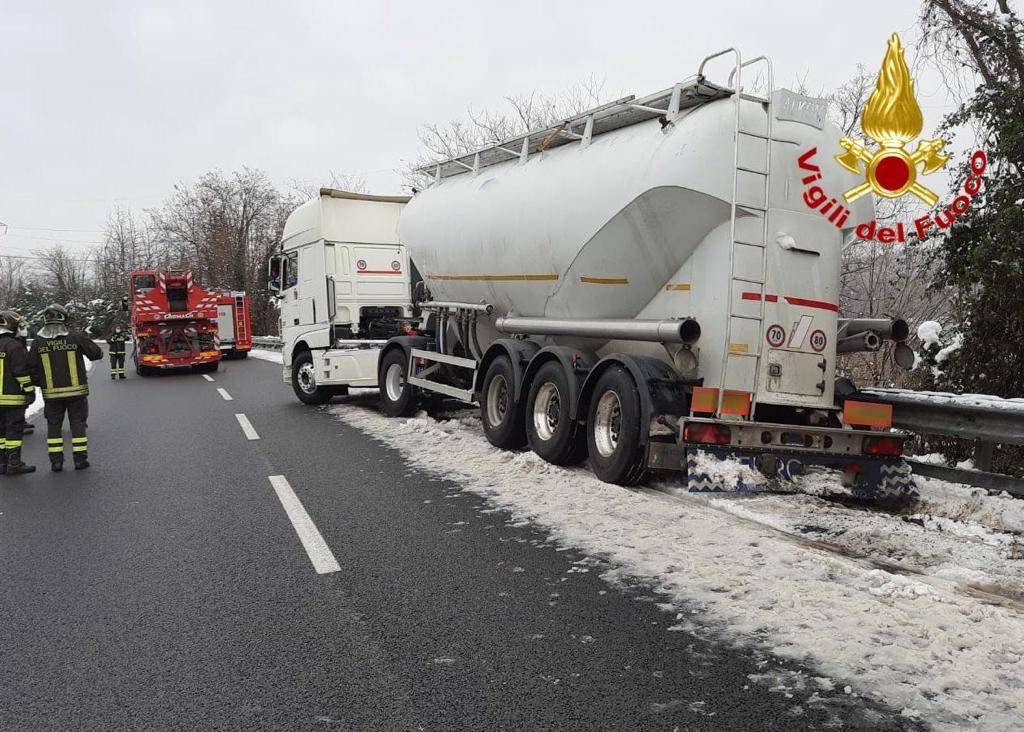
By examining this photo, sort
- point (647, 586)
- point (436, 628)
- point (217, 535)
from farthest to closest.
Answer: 1. point (217, 535)
2. point (647, 586)
3. point (436, 628)

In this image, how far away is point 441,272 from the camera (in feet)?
32.2

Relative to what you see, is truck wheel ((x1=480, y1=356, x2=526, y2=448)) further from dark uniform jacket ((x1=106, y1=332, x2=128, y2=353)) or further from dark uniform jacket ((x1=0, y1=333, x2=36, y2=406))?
dark uniform jacket ((x1=106, y1=332, x2=128, y2=353))

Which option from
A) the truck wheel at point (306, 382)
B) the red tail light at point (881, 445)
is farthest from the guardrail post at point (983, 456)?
the truck wheel at point (306, 382)

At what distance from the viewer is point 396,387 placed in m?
11.4

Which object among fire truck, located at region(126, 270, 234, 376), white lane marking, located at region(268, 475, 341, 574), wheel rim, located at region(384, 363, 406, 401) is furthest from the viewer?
fire truck, located at region(126, 270, 234, 376)

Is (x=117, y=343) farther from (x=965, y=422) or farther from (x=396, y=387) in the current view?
(x=965, y=422)

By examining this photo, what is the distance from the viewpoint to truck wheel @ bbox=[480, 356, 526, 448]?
819 cm

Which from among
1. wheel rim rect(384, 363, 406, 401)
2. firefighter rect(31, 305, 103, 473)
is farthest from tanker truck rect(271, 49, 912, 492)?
firefighter rect(31, 305, 103, 473)

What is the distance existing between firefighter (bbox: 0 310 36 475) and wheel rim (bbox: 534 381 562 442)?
5.20 meters

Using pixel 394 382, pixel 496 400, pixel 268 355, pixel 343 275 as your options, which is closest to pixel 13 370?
pixel 394 382

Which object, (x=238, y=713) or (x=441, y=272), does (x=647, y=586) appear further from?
(x=441, y=272)

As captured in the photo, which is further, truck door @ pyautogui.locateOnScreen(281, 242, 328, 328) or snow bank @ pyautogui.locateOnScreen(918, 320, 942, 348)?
truck door @ pyautogui.locateOnScreen(281, 242, 328, 328)

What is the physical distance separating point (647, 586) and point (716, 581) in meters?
0.39

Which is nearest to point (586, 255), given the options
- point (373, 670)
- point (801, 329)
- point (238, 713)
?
point (801, 329)
